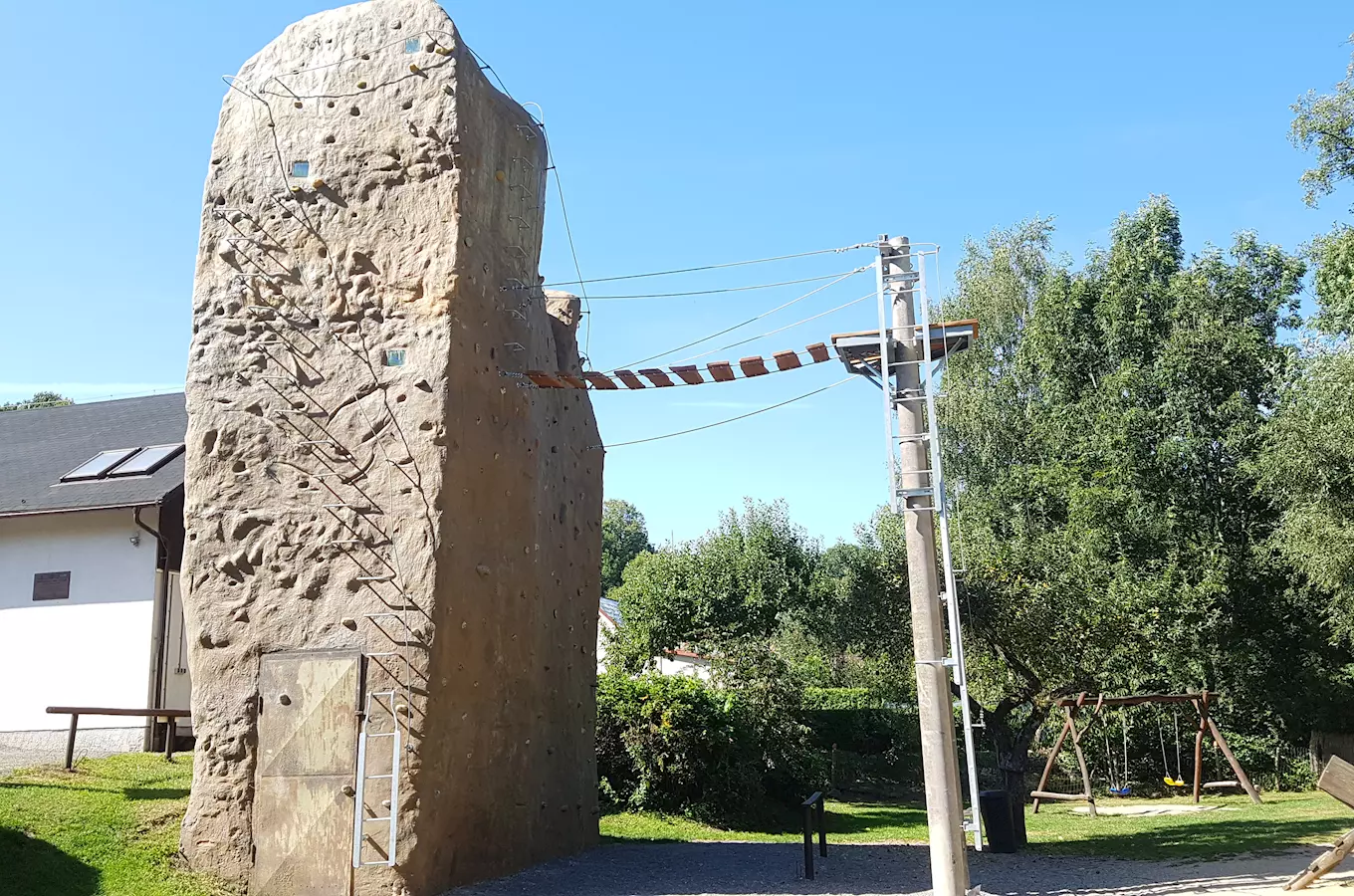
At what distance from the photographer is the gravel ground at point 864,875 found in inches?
417

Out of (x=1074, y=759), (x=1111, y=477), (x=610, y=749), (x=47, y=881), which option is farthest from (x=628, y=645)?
(x=47, y=881)

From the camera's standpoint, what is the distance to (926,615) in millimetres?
9148

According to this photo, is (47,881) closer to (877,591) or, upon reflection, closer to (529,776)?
(529,776)

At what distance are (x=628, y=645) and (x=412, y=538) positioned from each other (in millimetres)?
15389

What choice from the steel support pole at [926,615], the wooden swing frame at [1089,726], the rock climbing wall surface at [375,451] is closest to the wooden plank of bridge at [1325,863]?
the steel support pole at [926,615]

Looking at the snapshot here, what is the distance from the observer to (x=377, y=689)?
10.2m

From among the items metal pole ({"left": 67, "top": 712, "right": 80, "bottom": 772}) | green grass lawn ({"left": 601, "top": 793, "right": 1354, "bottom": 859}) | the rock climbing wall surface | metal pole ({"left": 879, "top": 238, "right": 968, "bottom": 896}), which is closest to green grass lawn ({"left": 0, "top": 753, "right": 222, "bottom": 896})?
metal pole ({"left": 67, "top": 712, "right": 80, "bottom": 772})

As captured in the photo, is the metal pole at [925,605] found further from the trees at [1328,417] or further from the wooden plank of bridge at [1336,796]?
the trees at [1328,417]

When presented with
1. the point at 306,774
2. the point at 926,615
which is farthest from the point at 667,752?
the point at 926,615

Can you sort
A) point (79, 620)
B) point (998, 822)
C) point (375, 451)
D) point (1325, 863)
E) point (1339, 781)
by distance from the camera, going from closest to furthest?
point (1325, 863)
point (1339, 781)
point (375, 451)
point (998, 822)
point (79, 620)

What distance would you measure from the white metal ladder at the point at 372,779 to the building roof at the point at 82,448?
280 inches

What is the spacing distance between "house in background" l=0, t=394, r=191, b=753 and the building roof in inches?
1.6

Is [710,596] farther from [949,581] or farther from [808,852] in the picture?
[949,581]

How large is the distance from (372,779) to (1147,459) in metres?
21.3
